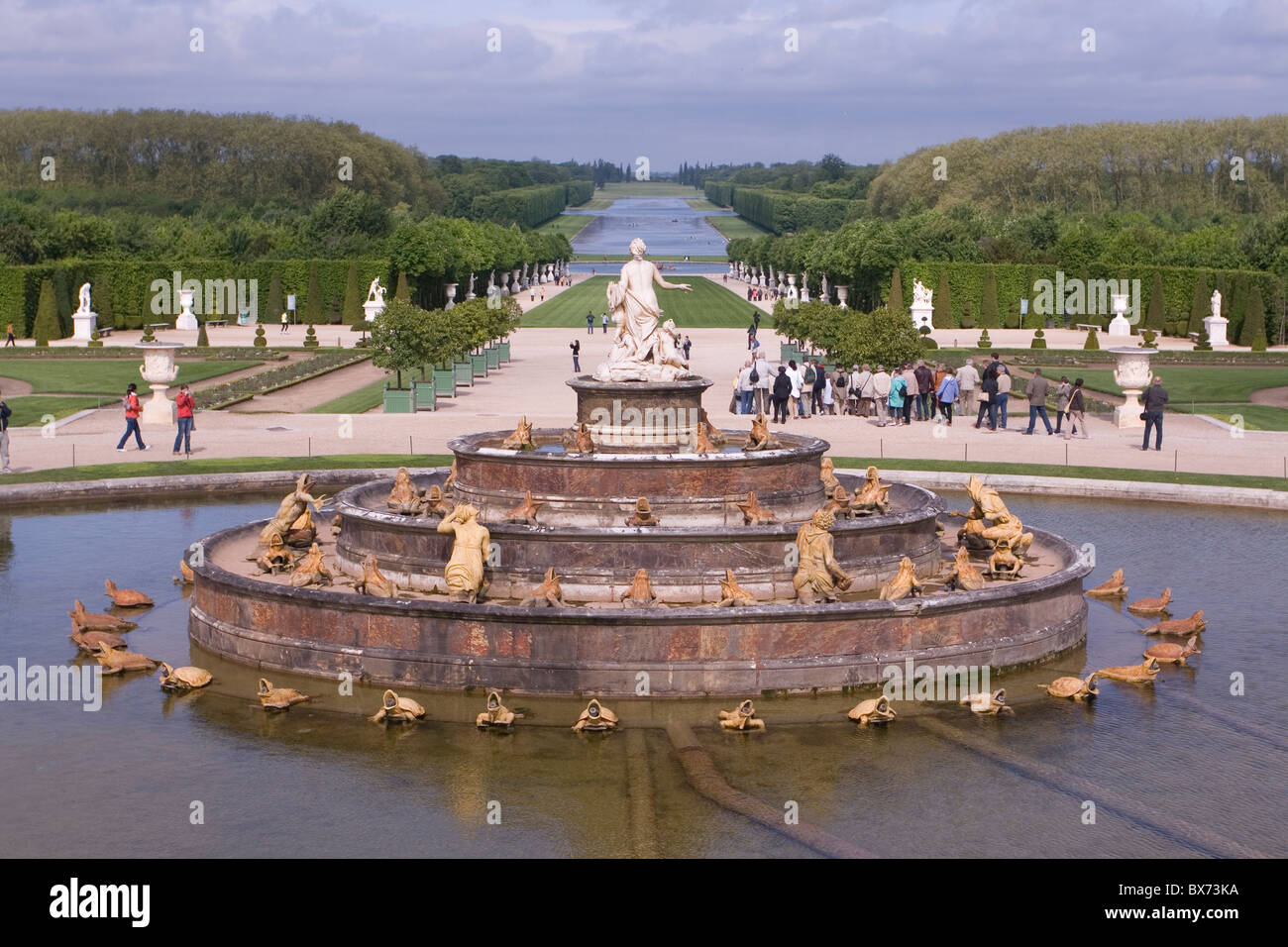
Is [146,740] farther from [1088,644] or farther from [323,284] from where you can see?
[323,284]

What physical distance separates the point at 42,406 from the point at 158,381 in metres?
4.02

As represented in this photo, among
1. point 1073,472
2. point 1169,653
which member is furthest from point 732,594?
point 1073,472

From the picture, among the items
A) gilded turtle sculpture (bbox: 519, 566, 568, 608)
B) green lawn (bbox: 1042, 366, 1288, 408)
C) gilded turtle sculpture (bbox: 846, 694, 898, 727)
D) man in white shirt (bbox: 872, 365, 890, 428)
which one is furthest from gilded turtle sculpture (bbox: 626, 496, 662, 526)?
green lawn (bbox: 1042, 366, 1288, 408)

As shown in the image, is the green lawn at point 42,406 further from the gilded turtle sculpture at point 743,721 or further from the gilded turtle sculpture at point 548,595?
the gilded turtle sculpture at point 743,721

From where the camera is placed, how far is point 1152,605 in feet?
64.3

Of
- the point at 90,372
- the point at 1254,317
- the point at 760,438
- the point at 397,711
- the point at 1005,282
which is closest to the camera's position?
the point at 397,711

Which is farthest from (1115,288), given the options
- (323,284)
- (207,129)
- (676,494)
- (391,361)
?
(207,129)

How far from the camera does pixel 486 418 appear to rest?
39.2m

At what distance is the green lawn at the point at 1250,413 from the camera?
38938mm

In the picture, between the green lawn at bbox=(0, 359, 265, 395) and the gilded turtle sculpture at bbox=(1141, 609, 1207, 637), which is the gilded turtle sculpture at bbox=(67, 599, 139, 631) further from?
the green lawn at bbox=(0, 359, 265, 395)

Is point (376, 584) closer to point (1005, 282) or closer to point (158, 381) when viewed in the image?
point (158, 381)

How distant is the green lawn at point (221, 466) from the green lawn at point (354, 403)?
9.32 meters

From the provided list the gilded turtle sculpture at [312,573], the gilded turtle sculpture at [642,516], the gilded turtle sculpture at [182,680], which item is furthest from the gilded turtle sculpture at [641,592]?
the gilded turtle sculpture at [182,680]
